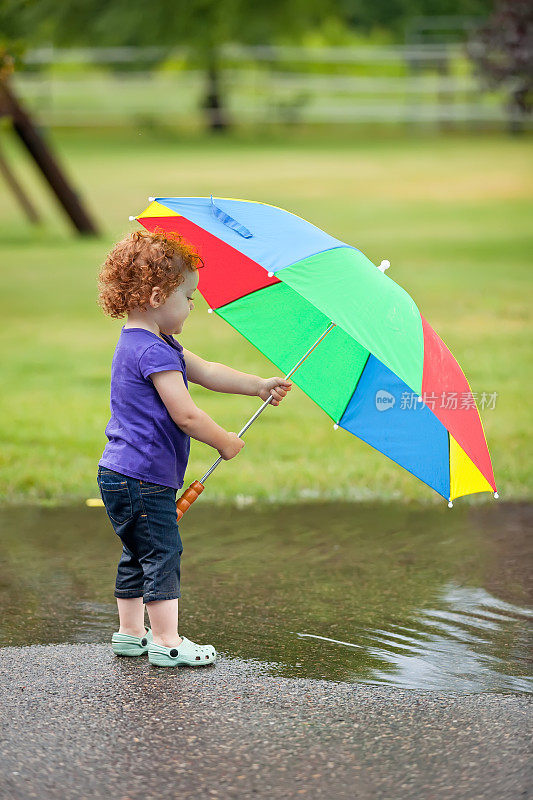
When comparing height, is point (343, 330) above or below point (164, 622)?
above

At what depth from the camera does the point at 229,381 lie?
4145 mm

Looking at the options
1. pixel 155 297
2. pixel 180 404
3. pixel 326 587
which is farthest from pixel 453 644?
pixel 155 297

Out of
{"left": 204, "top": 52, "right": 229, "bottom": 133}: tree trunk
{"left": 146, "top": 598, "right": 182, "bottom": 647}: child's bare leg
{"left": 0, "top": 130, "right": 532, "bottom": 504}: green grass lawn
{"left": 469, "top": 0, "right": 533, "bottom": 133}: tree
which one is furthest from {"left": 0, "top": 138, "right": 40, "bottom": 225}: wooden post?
{"left": 204, "top": 52, "right": 229, "bottom": 133}: tree trunk

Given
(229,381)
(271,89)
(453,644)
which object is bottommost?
(453,644)

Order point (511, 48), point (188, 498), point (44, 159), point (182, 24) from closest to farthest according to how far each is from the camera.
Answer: point (188, 498)
point (511, 48)
point (44, 159)
point (182, 24)

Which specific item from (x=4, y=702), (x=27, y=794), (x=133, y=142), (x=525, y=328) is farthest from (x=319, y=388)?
(x=133, y=142)

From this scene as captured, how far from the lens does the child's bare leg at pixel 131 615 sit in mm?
3912

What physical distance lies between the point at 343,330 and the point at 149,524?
91cm

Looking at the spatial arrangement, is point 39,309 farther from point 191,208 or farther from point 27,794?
point 27,794

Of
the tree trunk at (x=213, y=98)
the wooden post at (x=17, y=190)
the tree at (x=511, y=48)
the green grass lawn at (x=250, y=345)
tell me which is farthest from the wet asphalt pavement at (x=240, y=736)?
the tree trunk at (x=213, y=98)

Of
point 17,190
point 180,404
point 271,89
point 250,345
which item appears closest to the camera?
point 180,404

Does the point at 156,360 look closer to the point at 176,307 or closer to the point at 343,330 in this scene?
the point at 176,307

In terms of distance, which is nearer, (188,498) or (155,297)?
(155,297)

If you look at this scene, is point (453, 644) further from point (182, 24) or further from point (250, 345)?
point (182, 24)
